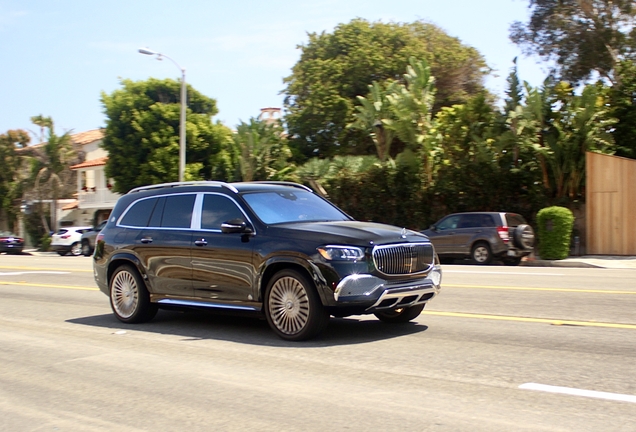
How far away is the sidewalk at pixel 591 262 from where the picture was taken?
20.6 m

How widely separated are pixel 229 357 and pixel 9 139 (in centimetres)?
5744

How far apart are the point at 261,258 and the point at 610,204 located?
18.3 meters

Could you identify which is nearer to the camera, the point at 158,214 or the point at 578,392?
the point at 578,392

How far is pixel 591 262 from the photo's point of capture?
21.4 m

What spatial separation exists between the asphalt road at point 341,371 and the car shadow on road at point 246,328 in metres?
0.03

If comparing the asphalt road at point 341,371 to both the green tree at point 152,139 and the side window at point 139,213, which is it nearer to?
the side window at point 139,213

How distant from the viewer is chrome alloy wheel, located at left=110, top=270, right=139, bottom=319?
10266mm

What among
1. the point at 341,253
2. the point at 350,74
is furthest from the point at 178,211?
the point at 350,74

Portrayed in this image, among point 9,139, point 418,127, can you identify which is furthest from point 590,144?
point 9,139

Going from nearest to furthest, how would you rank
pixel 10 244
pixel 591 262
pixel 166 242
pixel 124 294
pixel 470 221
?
pixel 166 242, pixel 124 294, pixel 591 262, pixel 470 221, pixel 10 244

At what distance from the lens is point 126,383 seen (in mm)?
6691

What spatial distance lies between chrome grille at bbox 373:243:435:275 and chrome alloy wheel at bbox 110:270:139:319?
3910 mm

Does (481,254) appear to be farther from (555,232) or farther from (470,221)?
(555,232)

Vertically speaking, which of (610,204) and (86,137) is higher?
(86,137)
